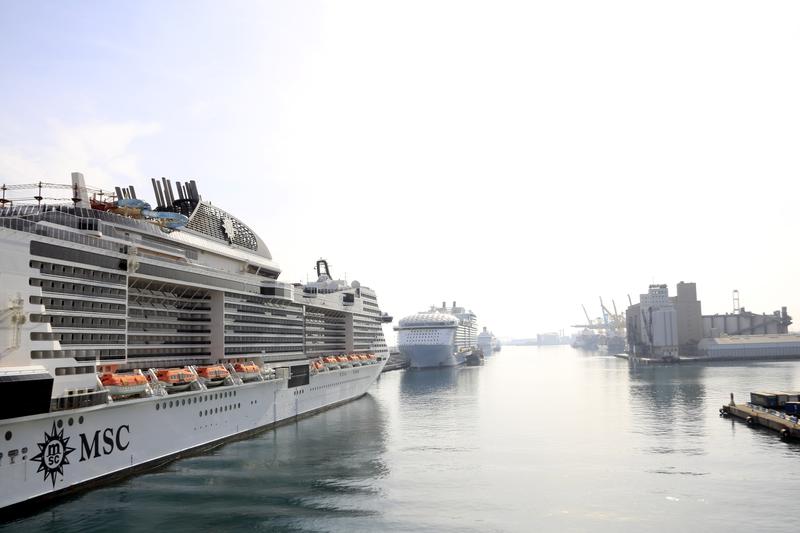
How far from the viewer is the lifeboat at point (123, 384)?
35250mm

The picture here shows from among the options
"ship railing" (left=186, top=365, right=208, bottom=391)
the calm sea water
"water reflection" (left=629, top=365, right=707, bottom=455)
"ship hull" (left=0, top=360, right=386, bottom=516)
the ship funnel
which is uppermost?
the ship funnel

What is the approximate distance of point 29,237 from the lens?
31.9m

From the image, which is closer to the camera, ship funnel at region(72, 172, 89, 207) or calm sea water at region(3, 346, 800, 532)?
calm sea water at region(3, 346, 800, 532)

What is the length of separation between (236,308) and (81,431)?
23.7 meters

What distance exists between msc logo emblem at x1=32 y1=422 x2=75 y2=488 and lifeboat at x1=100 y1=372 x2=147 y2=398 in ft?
13.1

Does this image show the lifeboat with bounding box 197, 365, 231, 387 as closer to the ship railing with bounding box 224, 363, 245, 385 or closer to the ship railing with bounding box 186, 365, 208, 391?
the ship railing with bounding box 186, 365, 208, 391

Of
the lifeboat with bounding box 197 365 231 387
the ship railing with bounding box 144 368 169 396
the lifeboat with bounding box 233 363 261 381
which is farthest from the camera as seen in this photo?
the lifeboat with bounding box 233 363 261 381

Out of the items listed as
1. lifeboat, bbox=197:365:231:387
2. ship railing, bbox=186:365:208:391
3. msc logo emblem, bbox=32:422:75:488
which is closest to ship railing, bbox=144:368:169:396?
ship railing, bbox=186:365:208:391

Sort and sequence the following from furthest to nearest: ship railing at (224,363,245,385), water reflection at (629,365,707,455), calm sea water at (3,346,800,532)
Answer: ship railing at (224,363,245,385) < water reflection at (629,365,707,455) < calm sea water at (3,346,800,532)

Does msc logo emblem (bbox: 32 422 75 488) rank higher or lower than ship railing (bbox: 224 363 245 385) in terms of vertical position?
lower

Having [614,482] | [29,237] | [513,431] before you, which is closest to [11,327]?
[29,237]

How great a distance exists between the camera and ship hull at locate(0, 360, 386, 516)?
29.0 m

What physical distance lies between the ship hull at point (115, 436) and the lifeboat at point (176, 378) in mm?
730

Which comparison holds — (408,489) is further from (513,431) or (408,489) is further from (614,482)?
(513,431)
